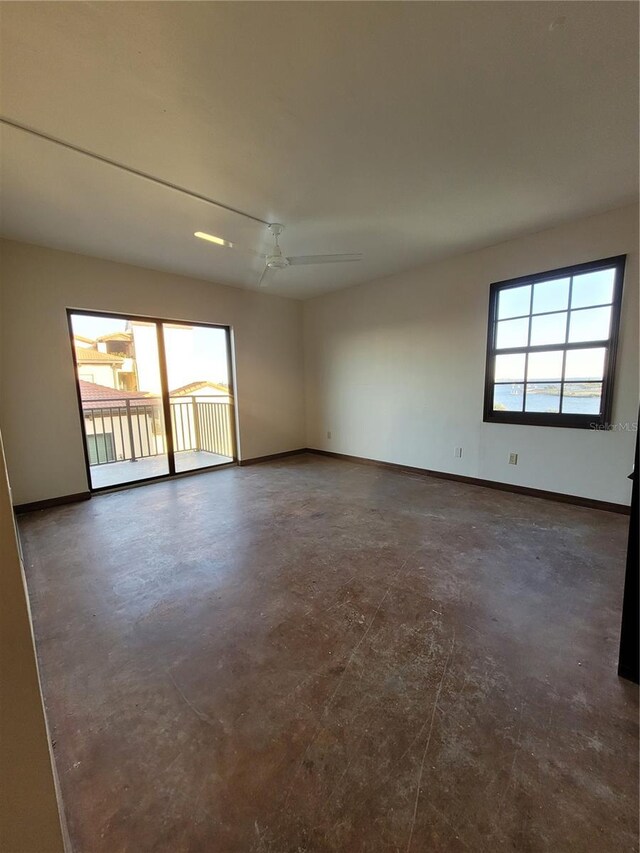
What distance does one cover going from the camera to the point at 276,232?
3.25m

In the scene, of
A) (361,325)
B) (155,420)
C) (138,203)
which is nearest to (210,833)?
(138,203)

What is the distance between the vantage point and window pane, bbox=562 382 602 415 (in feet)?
10.8

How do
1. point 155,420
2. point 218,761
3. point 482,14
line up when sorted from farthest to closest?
point 155,420
point 482,14
point 218,761

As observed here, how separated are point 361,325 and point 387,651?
176 inches

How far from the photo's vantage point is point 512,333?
3.80 m

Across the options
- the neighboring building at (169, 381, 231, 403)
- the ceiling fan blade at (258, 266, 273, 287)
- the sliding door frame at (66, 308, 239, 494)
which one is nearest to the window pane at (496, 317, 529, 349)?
the ceiling fan blade at (258, 266, 273, 287)

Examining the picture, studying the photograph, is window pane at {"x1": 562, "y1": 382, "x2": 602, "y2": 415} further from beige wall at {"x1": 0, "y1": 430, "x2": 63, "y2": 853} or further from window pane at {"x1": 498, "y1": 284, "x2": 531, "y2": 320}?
beige wall at {"x1": 0, "y1": 430, "x2": 63, "y2": 853}

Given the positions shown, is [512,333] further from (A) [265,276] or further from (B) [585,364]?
(A) [265,276]

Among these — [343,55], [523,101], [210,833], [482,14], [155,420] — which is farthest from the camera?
[155,420]

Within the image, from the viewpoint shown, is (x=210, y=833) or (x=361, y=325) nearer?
(x=210, y=833)

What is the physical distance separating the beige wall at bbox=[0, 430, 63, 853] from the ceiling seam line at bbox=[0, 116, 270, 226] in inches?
95.5

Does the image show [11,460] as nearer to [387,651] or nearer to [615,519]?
[387,651]

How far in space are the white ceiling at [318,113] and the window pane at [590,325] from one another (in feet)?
2.98

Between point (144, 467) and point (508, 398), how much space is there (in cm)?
498
